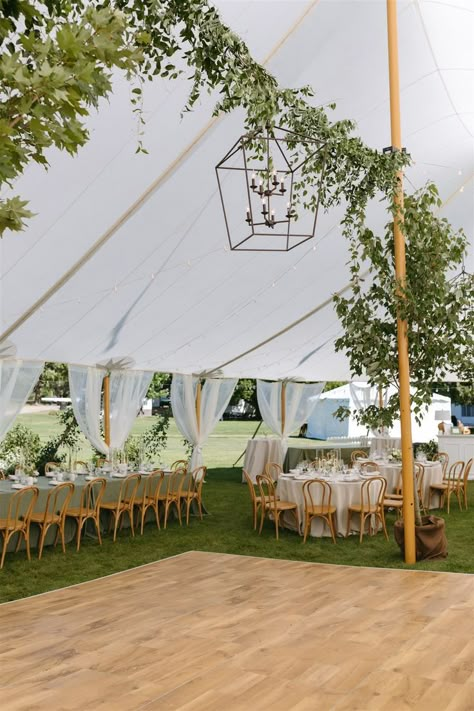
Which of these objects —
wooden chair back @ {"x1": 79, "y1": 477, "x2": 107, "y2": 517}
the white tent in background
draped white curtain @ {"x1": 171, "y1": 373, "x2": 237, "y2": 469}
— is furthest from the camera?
the white tent in background

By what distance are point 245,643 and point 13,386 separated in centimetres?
525

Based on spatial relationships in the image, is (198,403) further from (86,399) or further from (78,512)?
(78,512)

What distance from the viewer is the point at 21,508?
7.57 metres

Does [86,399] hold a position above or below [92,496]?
above

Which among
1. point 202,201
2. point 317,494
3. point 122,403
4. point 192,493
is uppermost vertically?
point 202,201

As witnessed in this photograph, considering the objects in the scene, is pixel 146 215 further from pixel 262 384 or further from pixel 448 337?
pixel 262 384

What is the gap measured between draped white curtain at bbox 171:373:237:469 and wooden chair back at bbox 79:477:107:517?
388 cm

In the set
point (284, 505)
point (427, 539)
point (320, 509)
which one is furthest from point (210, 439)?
point (427, 539)

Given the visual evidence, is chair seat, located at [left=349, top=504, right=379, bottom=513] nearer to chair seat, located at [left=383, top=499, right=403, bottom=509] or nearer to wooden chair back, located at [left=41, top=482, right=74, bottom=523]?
chair seat, located at [left=383, top=499, right=403, bottom=509]

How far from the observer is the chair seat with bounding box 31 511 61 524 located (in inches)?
294

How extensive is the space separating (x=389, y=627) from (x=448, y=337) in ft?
9.87

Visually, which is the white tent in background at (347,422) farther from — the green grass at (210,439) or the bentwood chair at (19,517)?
the bentwood chair at (19,517)

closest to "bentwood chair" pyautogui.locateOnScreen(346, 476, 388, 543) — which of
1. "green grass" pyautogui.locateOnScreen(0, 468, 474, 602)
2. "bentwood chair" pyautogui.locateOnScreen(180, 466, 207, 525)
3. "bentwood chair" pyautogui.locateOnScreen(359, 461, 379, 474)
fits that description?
"green grass" pyautogui.locateOnScreen(0, 468, 474, 602)

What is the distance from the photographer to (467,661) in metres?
4.09
